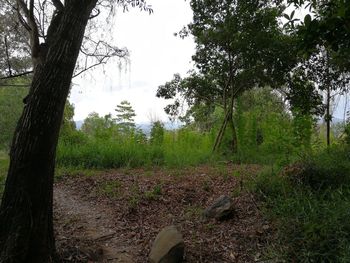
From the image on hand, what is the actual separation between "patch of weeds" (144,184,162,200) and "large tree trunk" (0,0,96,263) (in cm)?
225

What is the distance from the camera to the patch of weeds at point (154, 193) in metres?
5.10

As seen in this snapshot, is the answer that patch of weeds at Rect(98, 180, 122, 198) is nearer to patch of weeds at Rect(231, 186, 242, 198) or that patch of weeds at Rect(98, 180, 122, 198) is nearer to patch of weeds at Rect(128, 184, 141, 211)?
patch of weeds at Rect(128, 184, 141, 211)

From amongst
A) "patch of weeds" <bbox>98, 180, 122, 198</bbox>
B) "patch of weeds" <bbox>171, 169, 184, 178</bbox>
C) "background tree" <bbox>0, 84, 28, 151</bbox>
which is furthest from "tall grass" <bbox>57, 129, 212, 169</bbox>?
"background tree" <bbox>0, 84, 28, 151</bbox>

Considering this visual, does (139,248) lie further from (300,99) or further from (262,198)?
(300,99)

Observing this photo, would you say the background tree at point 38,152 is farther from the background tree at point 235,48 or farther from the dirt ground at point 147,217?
the background tree at point 235,48

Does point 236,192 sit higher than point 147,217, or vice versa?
point 236,192

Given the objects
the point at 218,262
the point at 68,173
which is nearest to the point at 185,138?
the point at 68,173

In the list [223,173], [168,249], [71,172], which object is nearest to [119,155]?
[71,172]

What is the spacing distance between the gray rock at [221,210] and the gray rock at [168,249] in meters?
0.82

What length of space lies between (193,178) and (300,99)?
181 inches

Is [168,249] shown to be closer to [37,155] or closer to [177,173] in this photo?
[37,155]

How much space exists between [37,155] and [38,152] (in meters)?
0.03

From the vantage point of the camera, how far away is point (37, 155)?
2764 mm

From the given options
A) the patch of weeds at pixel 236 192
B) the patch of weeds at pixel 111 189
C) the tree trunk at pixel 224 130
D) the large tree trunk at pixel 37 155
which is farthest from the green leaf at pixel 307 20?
the tree trunk at pixel 224 130
